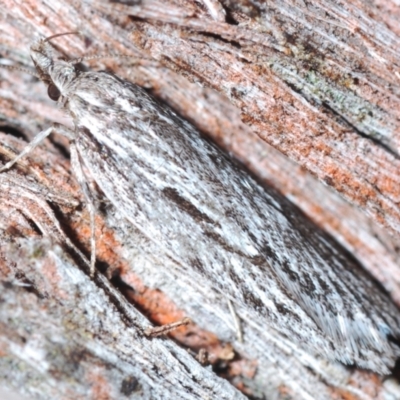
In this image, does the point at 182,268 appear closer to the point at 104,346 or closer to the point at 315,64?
the point at 104,346

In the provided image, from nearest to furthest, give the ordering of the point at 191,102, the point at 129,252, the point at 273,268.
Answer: the point at 273,268 < the point at 129,252 < the point at 191,102

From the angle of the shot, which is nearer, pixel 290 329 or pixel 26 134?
pixel 290 329

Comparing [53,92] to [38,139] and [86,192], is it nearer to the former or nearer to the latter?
[38,139]

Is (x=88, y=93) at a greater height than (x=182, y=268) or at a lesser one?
greater

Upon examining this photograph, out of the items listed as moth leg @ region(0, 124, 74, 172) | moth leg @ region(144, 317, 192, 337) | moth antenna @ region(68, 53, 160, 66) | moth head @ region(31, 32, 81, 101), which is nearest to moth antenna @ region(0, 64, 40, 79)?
moth head @ region(31, 32, 81, 101)

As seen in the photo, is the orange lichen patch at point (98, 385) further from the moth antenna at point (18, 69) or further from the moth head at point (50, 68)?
the moth antenna at point (18, 69)

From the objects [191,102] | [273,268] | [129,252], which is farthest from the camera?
[191,102]

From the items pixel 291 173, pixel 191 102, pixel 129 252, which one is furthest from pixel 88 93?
pixel 291 173

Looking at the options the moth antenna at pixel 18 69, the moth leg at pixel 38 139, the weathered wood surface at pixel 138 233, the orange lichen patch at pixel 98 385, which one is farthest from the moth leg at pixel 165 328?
the moth antenna at pixel 18 69
